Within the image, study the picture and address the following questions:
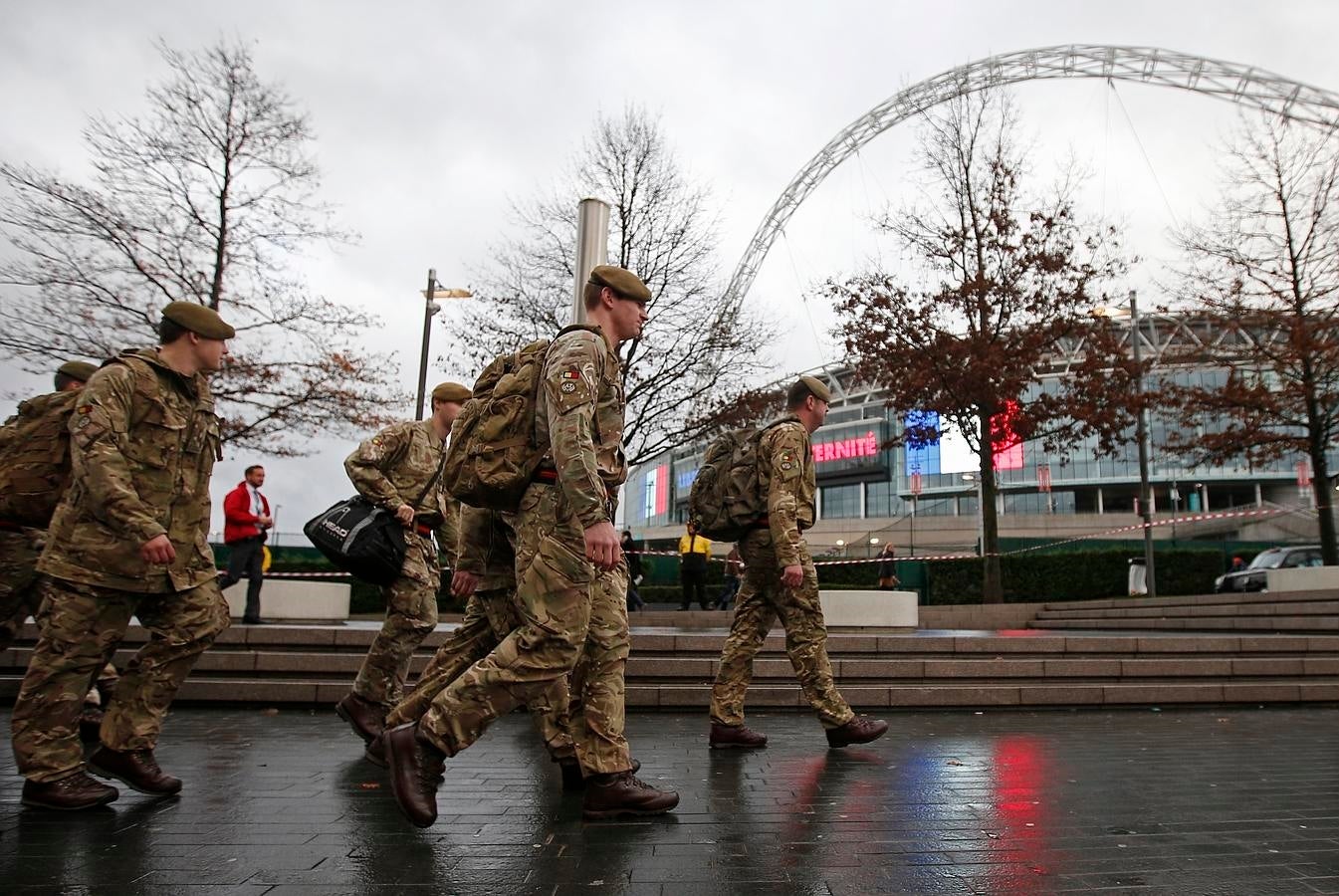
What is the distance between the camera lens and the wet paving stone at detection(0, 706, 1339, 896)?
273 cm

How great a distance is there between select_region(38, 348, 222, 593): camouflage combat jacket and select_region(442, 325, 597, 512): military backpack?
1216mm

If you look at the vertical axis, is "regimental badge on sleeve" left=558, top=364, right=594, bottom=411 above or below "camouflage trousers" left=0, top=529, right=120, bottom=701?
above

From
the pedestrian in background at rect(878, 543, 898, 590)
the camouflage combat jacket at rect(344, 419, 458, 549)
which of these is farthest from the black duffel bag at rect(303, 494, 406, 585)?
the pedestrian in background at rect(878, 543, 898, 590)

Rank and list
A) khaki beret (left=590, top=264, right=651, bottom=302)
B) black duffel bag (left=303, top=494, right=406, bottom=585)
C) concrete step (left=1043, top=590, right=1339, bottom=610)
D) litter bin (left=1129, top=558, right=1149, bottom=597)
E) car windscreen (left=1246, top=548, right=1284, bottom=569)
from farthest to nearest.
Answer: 1. car windscreen (left=1246, top=548, right=1284, bottom=569)
2. litter bin (left=1129, top=558, right=1149, bottom=597)
3. concrete step (left=1043, top=590, right=1339, bottom=610)
4. black duffel bag (left=303, top=494, right=406, bottom=585)
5. khaki beret (left=590, top=264, right=651, bottom=302)

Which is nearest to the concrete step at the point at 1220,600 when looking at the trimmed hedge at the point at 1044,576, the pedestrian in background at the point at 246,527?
the trimmed hedge at the point at 1044,576

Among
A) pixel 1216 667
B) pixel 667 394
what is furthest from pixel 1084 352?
pixel 1216 667

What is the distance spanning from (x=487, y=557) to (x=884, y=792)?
2.04m

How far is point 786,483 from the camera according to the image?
535cm

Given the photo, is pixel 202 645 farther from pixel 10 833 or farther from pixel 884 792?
pixel 884 792

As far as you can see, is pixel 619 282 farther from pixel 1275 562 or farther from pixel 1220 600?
pixel 1275 562

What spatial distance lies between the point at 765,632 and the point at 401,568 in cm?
221

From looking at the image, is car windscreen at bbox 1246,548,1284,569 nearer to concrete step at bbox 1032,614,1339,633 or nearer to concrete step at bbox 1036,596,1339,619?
concrete step at bbox 1036,596,1339,619

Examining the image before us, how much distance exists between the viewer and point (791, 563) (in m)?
5.20

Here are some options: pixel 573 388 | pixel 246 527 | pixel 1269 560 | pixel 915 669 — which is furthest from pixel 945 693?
pixel 1269 560
